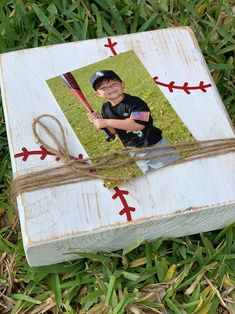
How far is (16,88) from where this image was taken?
1.19m

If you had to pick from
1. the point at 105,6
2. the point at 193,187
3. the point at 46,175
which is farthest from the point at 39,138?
the point at 105,6

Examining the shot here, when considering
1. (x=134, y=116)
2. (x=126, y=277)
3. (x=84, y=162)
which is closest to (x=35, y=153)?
(x=84, y=162)

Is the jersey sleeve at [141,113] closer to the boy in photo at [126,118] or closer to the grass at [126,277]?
the boy in photo at [126,118]

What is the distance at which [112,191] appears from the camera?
1.08 metres

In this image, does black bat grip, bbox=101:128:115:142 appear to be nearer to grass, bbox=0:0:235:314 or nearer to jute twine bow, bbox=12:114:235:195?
jute twine bow, bbox=12:114:235:195

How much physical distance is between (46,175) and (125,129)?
0.17 metres

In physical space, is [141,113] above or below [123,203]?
above

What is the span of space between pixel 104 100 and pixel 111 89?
3cm

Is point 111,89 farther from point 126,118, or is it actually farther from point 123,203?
point 123,203

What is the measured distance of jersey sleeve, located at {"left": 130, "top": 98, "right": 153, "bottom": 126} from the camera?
1148 millimetres

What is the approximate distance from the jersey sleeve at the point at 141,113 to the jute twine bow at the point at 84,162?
0.06 metres

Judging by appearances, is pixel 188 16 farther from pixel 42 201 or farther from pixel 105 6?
pixel 42 201

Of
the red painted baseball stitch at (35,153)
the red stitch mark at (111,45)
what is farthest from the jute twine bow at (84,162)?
the red stitch mark at (111,45)

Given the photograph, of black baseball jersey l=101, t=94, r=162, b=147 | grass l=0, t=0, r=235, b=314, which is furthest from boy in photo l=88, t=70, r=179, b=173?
grass l=0, t=0, r=235, b=314
